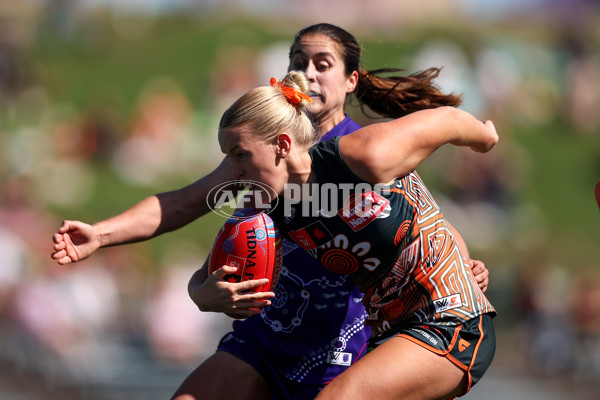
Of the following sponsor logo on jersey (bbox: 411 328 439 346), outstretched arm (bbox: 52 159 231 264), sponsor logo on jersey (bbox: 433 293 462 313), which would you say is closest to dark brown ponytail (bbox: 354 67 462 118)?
outstretched arm (bbox: 52 159 231 264)

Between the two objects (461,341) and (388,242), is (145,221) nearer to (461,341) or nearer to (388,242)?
(388,242)

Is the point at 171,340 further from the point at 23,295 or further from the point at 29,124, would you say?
the point at 29,124

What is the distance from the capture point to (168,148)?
13031 mm

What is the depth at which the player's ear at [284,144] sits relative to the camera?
3.08m

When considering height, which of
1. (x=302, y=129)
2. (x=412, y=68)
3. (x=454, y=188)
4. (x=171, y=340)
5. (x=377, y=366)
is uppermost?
(x=412, y=68)

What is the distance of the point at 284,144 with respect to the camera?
3084mm

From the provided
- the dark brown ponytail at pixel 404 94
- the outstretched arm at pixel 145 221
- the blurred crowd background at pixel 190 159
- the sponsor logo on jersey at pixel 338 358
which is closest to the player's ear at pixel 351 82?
the dark brown ponytail at pixel 404 94

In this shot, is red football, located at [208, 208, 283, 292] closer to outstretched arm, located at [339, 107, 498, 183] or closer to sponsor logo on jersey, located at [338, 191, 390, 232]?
sponsor logo on jersey, located at [338, 191, 390, 232]

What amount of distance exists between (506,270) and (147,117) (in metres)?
5.84

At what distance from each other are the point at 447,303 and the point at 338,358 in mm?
773

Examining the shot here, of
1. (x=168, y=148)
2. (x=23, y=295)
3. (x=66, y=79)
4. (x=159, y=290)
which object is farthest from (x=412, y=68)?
(x=23, y=295)

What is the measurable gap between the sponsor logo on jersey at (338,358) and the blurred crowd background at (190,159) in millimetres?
1517

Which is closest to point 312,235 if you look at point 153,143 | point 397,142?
point 397,142

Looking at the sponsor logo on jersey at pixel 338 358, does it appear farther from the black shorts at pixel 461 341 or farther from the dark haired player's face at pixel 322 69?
the dark haired player's face at pixel 322 69
